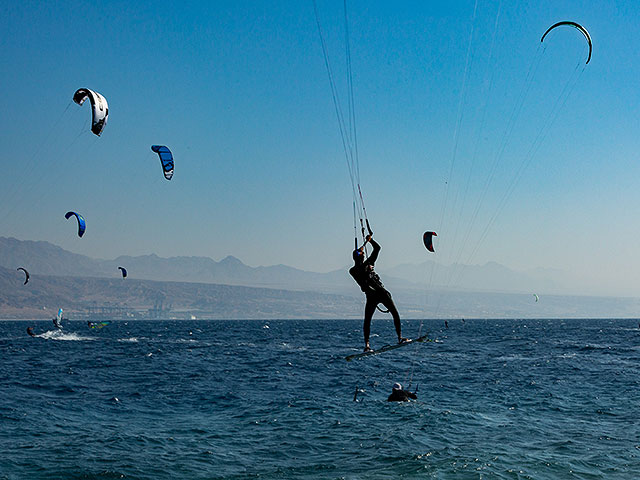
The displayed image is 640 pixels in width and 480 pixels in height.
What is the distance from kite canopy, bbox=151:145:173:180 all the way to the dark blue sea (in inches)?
404

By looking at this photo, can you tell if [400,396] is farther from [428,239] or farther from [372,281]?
[372,281]

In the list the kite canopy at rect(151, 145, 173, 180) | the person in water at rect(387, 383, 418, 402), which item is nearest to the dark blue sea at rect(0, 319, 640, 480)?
the person in water at rect(387, 383, 418, 402)

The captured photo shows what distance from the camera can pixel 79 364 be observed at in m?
39.0

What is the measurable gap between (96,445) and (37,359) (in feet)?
99.4

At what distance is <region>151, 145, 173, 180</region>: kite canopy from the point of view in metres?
27.0

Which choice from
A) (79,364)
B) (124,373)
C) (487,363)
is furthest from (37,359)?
(487,363)

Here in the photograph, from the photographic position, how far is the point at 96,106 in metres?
22.5

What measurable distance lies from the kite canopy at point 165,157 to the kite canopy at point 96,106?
164 inches

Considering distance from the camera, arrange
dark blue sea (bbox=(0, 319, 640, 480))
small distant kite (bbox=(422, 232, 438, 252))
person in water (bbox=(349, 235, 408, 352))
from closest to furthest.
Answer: person in water (bbox=(349, 235, 408, 352)) < dark blue sea (bbox=(0, 319, 640, 480)) < small distant kite (bbox=(422, 232, 438, 252))

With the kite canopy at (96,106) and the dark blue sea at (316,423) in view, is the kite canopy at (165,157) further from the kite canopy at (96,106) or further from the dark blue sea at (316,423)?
the dark blue sea at (316,423)

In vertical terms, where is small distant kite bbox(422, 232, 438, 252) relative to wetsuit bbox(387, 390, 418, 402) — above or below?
above

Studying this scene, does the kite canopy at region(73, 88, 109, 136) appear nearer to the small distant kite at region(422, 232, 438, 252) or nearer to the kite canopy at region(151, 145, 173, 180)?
the kite canopy at region(151, 145, 173, 180)

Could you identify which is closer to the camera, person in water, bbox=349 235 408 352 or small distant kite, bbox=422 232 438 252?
person in water, bbox=349 235 408 352

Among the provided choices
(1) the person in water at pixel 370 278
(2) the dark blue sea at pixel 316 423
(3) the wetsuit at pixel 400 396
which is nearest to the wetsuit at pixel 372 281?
(1) the person in water at pixel 370 278
